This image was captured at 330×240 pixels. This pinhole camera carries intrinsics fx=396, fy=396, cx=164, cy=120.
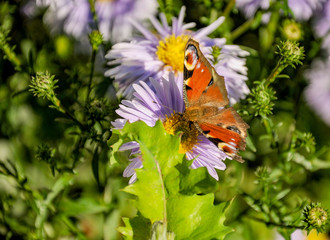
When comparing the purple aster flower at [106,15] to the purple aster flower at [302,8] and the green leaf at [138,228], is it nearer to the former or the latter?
the purple aster flower at [302,8]

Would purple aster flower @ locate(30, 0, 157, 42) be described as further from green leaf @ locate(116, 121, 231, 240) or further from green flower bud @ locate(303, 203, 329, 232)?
green flower bud @ locate(303, 203, 329, 232)

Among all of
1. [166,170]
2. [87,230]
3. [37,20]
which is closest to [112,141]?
[166,170]

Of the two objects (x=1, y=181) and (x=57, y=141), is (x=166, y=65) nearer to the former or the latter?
(x=57, y=141)

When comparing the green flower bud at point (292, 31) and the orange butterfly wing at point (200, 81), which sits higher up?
the orange butterfly wing at point (200, 81)

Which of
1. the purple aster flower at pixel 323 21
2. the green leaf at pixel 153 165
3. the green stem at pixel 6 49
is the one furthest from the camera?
the purple aster flower at pixel 323 21

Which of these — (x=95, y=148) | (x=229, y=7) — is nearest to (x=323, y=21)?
(x=229, y=7)

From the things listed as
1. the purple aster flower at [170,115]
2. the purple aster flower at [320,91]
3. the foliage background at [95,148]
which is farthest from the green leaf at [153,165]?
the purple aster flower at [320,91]
